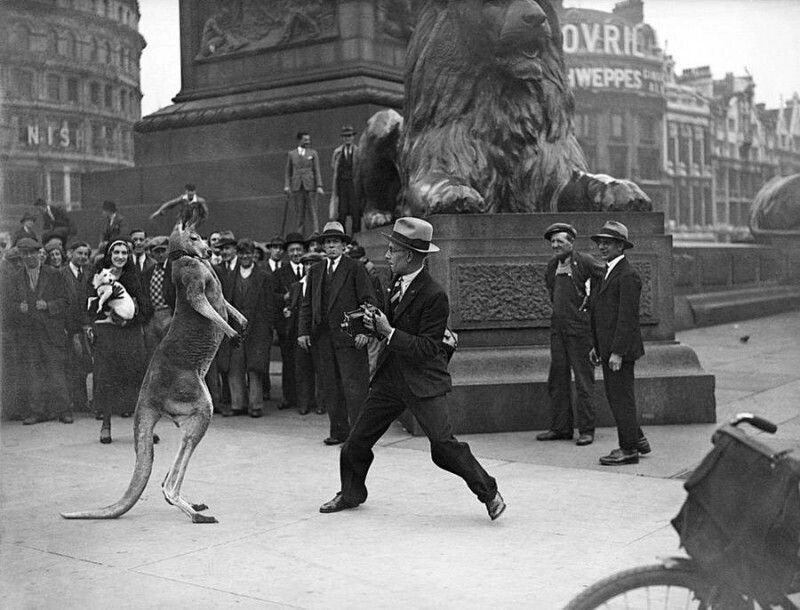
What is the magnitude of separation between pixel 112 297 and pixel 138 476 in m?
3.75

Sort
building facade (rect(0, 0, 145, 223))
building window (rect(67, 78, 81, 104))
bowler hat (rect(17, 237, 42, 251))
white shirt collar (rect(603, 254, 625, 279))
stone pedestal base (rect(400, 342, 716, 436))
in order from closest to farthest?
white shirt collar (rect(603, 254, 625, 279))
stone pedestal base (rect(400, 342, 716, 436))
bowler hat (rect(17, 237, 42, 251))
building facade (rect(0, 0, 145, 223))
building window (rect(67, 78, 81, 104))

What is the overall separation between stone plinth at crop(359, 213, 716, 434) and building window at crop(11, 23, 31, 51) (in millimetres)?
13602

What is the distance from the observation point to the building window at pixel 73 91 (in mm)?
35463

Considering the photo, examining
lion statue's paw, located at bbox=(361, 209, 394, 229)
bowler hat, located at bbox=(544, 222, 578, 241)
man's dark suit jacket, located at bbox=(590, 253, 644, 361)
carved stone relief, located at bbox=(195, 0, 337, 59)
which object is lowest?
man's dark suit jacket, located at bbox=(590, 253, 644, 361)

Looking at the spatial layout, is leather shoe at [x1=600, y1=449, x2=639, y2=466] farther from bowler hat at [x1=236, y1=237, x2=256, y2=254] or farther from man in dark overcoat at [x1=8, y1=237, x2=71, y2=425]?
man in dark overcoat at [x1=8, y1=237, x2=71, y2=425]

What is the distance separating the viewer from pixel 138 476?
661cm

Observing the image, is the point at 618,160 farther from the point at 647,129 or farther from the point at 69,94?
the point at 69,94

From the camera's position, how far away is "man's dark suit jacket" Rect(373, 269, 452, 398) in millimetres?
6375

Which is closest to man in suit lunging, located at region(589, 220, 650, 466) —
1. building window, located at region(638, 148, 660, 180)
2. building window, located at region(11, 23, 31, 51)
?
building window, located at region(11, 23, 31, 51)

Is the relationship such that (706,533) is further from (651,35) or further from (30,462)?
(651,35)

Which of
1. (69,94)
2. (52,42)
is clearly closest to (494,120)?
(52,42)

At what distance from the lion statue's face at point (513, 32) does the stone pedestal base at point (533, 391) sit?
2654 millimetres

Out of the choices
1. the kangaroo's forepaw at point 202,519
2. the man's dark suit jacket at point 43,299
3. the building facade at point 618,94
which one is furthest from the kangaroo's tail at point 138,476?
the building facade at point 618,94

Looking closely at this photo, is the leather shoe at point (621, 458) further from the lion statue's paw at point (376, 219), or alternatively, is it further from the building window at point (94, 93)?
the building window at point (94, 93)
